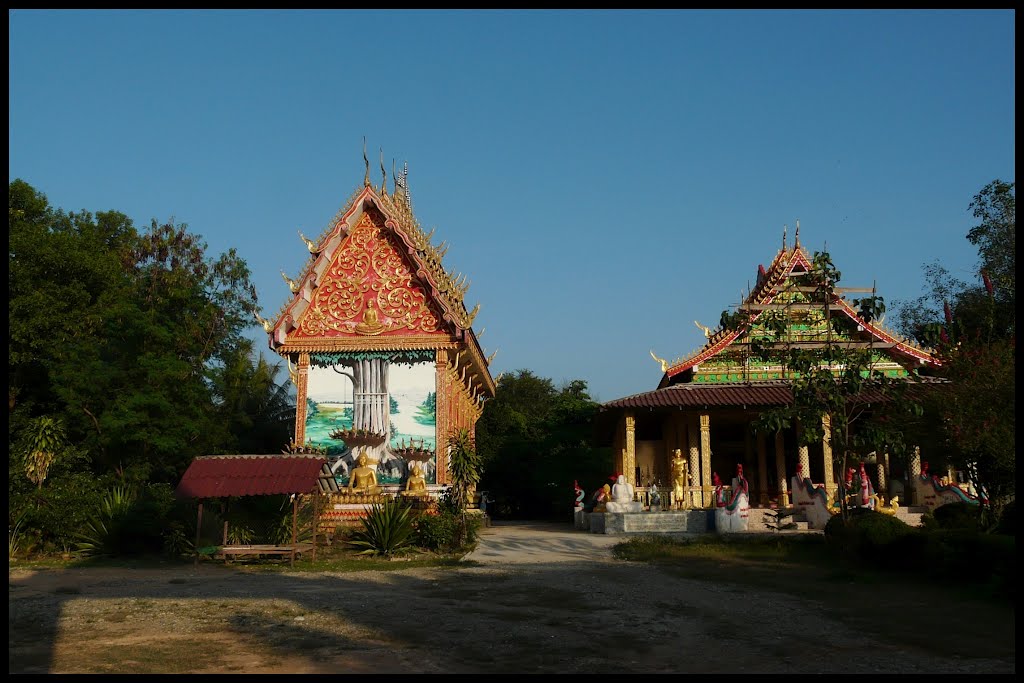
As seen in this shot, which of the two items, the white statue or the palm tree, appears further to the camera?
the white statue

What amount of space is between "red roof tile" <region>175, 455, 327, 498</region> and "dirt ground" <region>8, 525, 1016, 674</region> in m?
2.04

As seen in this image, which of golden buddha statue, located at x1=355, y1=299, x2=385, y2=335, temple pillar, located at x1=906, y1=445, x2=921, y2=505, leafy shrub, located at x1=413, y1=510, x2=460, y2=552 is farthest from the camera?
golden buddha statue, located at x1=355, y1=299, x2=385, y2=335

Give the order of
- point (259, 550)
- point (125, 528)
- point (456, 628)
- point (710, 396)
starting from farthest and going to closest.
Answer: point (710, 396), point (125, 528), point (259, 550), point (456, 628)

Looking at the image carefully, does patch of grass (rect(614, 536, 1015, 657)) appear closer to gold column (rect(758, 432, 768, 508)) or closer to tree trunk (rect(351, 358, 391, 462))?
tree trunk (rect(351, 358, 391, 462))

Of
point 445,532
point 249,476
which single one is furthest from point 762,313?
point 249,476

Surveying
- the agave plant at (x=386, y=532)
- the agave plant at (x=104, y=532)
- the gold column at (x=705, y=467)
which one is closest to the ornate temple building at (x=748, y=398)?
the gold column at (x=705, y=467)

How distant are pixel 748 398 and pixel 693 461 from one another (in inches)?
88.6

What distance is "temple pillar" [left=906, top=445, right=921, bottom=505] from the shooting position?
22.2 meters

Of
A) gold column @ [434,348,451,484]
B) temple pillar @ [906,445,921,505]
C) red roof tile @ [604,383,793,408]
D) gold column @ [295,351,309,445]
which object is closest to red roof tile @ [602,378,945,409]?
red roof tile @ [604,383,793,408]

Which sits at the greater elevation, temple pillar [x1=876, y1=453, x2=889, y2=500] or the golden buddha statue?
the golden buddha statue

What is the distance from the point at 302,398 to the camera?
22.6 m

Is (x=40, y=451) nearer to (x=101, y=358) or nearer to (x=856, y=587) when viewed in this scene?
(x=101, y=358)

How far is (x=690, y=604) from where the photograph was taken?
10539 mm
